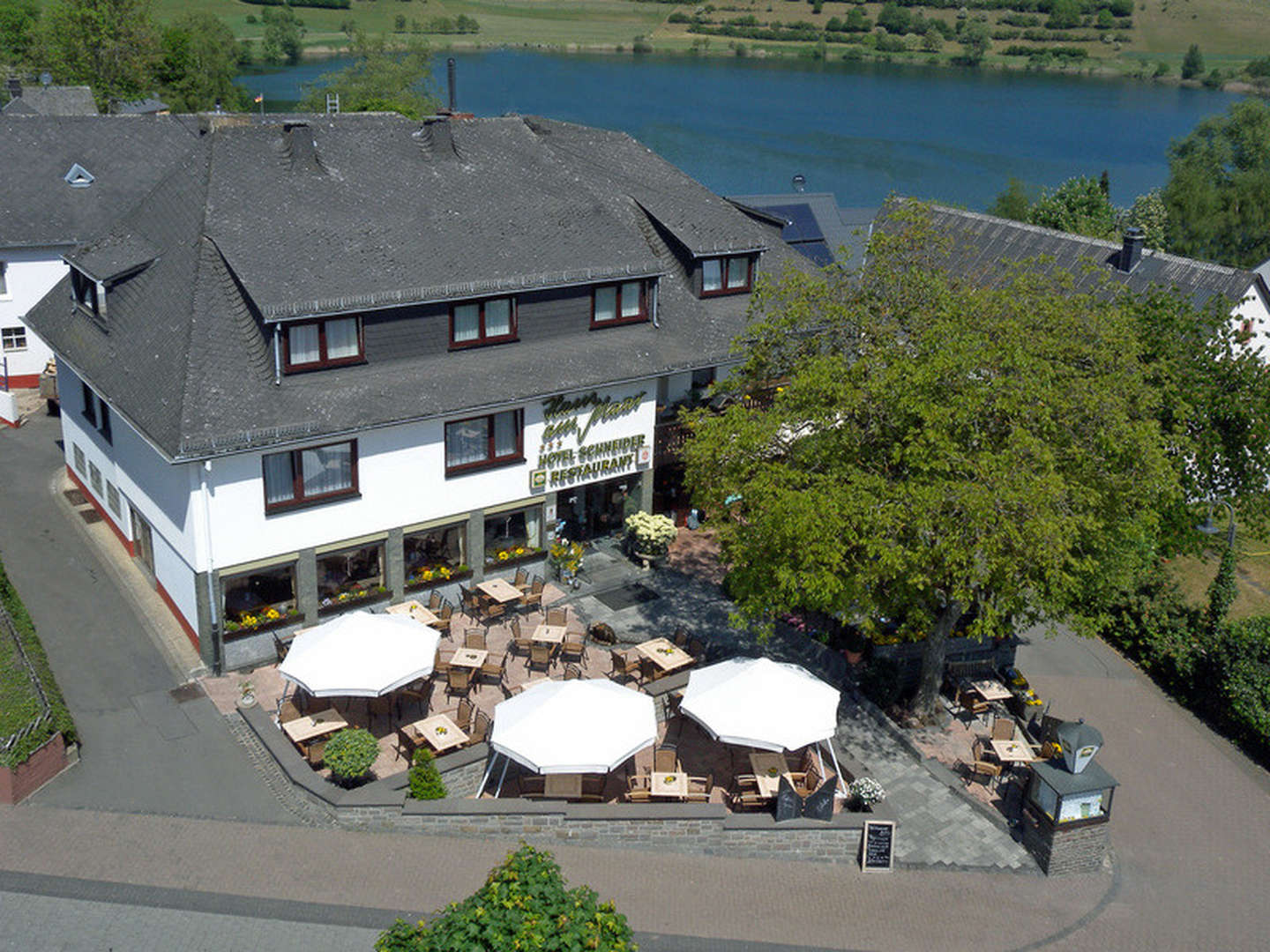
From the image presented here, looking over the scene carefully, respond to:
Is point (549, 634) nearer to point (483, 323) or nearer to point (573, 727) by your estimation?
point (573, 727)

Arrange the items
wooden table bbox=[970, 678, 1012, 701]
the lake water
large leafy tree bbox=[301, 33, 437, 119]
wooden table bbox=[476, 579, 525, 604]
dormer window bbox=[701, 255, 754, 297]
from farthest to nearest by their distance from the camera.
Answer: the lake water → large leafy tree bbox=[301, 33, 437, 119] → dormer window bbox=[701, 255, 754, 297] → wooden table bbox=[476, 579, 525, 604] → wooden table bbox=[970, 678, 1012, 701]

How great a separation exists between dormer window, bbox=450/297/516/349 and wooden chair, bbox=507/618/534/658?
23.5 feet

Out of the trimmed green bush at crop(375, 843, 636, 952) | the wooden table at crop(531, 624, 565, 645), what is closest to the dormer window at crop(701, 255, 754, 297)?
the wooden table at crop(531, 624, 565, 645)

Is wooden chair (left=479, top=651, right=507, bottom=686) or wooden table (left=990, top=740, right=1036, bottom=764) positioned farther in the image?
wooden chair (left=479, top=651, right=507, bottom=686)

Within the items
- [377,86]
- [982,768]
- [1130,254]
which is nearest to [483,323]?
[982,768]

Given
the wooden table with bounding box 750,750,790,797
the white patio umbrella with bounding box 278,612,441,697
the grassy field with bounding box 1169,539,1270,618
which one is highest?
the white patio umbrella with bounding box 278,612,441,697

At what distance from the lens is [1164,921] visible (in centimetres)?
2247

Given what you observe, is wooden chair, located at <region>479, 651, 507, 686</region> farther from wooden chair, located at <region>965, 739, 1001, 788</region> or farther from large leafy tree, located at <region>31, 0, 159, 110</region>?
large leafy tree, located at <region>31, 0, 159, 110</region>

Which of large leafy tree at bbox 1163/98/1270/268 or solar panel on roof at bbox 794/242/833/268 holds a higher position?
solar panel on roof at bbox 794/242/833/268

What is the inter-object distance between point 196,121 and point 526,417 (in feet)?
106

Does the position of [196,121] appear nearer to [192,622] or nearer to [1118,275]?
[192,622]

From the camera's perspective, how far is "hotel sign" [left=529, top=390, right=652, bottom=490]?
31.4 m

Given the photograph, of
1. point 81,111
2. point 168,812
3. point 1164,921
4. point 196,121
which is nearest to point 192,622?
point 168,812

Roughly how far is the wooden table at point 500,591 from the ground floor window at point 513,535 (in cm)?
92
